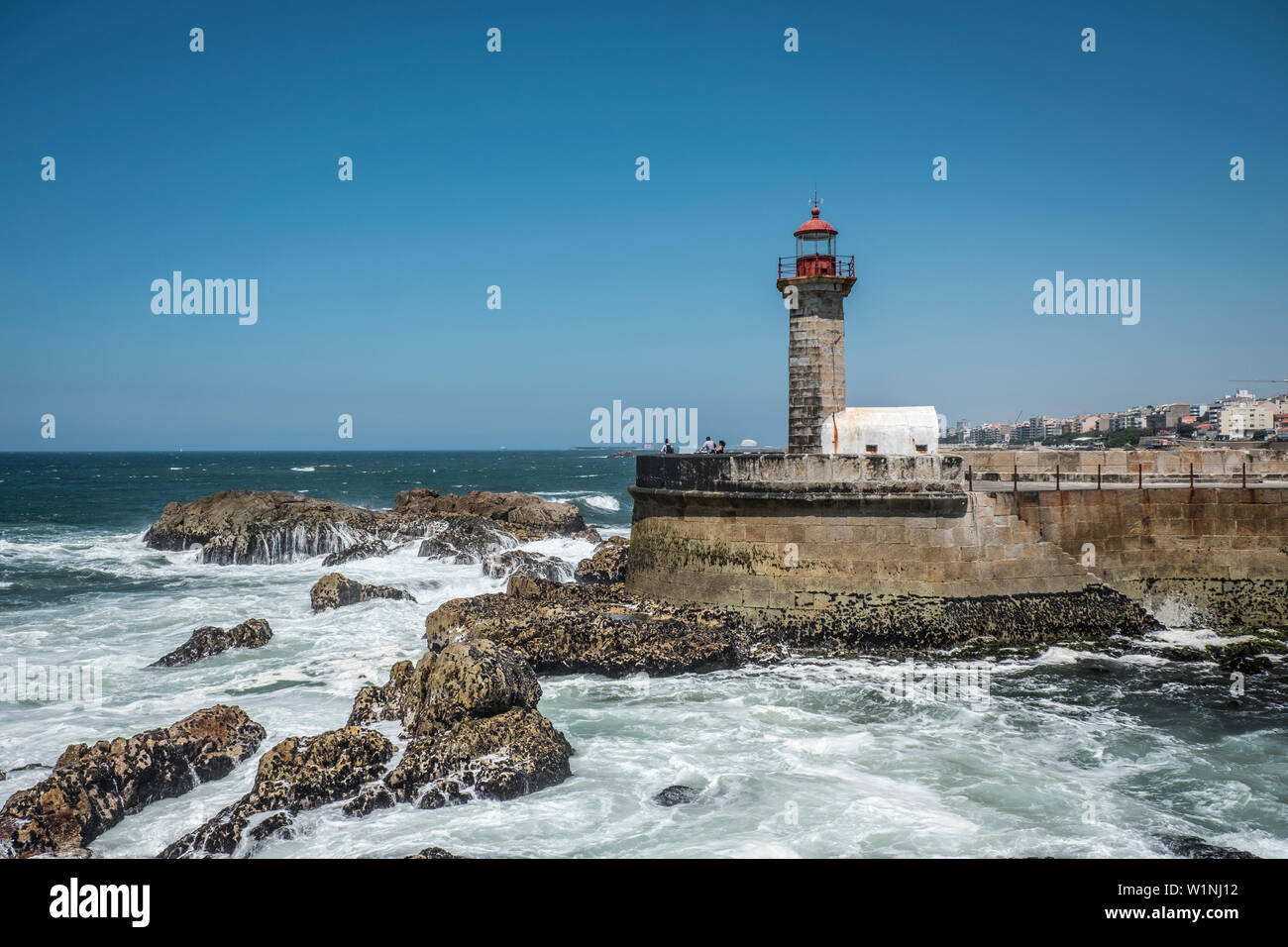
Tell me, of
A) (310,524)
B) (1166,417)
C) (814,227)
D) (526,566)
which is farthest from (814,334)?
(1166,417)

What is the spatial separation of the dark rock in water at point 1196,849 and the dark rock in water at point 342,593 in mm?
14589

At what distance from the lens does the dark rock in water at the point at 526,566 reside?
21781 mm

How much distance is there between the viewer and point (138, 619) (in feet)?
56.2

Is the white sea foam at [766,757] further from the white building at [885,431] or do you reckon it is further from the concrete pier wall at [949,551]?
the white building at [885,431]

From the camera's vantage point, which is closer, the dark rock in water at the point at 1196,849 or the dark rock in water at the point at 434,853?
the dark rock in water at the point at 434,853

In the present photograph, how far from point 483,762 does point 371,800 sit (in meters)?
1.13

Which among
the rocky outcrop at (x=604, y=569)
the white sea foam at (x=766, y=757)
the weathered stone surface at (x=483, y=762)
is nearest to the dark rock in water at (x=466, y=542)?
the rocky outcrop at (x=604, y=569)

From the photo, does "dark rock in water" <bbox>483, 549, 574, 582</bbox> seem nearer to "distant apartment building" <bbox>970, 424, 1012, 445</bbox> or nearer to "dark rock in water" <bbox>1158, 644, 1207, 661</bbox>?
"dark rock in water" <bbox>1158, 644, 1207, 661</bbox>

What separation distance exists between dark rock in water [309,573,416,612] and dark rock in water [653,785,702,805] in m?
11.0

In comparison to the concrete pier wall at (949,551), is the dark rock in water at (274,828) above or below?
below

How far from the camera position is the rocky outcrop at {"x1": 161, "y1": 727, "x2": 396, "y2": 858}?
7.14 metres

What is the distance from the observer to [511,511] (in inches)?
1209

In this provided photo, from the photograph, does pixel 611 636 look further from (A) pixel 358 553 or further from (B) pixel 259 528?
(B) pixel 259 528
